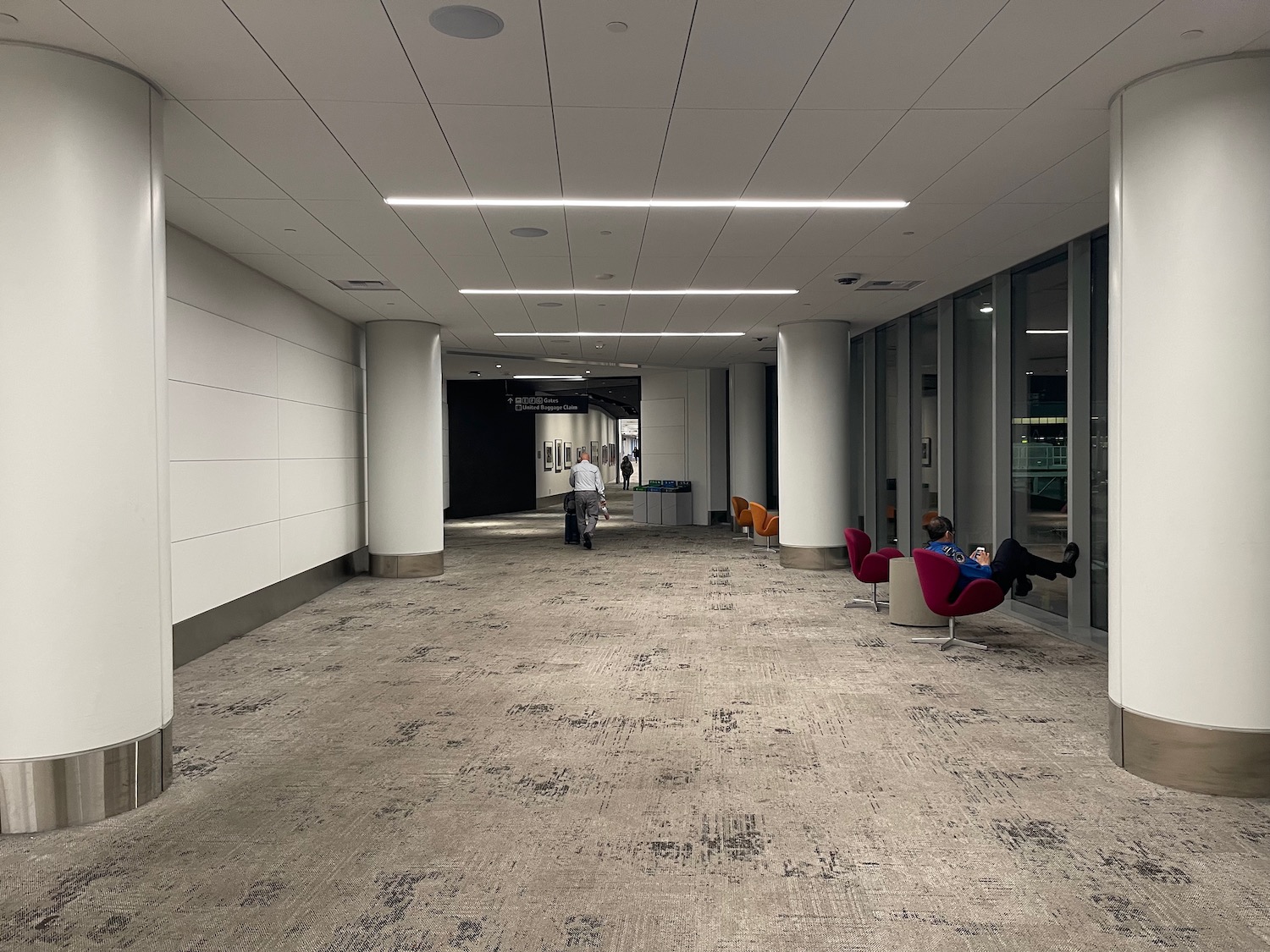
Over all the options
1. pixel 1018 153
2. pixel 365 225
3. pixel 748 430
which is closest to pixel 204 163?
pixel 365 225

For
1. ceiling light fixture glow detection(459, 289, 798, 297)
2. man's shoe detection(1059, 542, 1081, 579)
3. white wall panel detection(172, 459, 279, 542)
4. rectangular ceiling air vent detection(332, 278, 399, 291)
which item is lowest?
man's shoe detection(1059, 542, 1081, 579)

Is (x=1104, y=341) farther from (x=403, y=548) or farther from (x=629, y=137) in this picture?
(x=403, y=548)

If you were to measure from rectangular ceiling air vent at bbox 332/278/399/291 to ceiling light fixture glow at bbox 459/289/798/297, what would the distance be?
0.80 meters

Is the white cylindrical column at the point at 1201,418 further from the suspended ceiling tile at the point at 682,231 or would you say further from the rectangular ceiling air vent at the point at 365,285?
the rectangular ceiling air vent at the point at 365,285

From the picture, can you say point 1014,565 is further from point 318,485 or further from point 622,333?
point 622,333

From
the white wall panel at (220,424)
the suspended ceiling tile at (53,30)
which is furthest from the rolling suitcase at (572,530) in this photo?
the suspended ceiling tile at (53,30)

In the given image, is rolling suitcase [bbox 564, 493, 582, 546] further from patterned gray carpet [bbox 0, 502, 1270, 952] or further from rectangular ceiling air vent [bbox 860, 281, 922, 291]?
patterned gray carpet [bbox 0, 502, 1270, 952]

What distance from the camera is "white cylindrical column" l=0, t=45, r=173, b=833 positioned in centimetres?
387

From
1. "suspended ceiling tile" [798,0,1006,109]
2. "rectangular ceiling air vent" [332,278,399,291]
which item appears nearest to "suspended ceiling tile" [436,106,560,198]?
"suspended ceiling tile" [798,0,1006,109]

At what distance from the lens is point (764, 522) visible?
15125 mm

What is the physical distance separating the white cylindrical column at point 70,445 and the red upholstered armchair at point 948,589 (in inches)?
216

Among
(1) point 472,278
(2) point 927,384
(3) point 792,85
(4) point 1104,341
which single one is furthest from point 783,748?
(2) point 927,384

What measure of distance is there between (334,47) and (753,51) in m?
1.92

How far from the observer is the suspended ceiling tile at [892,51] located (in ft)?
12.2
